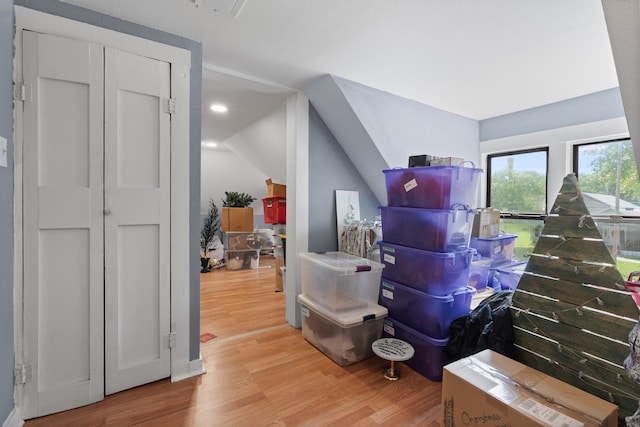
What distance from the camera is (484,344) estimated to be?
5.76 feet

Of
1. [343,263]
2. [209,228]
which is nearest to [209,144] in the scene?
[209,228]

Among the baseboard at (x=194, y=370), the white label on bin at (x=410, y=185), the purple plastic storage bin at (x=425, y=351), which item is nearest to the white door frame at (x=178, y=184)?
the baseboard at (x=194, y=370)

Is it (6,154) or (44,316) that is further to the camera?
(44,316)

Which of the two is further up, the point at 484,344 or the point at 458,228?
the point at 458,228

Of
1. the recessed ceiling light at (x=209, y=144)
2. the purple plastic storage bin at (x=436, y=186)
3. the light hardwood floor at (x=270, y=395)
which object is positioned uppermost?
the recessed ceiling light at (x=209, y=144)

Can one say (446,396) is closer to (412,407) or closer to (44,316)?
(412,407)

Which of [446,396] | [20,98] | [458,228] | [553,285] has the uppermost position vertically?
[20,98]

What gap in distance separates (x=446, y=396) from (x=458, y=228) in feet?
3.49

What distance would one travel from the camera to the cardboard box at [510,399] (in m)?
1.04

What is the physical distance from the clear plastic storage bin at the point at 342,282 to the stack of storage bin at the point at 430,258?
178 millimetres

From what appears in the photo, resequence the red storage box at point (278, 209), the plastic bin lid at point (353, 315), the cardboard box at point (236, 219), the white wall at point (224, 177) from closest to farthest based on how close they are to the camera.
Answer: the plastic bin lid at point (353, 315) < the red storage box at point (278, 209) < the cardboard box at point (236, 219) < the white wall at point (224, 177)

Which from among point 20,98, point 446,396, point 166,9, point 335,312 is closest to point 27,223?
point 20,98

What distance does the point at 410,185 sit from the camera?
6.84 feet

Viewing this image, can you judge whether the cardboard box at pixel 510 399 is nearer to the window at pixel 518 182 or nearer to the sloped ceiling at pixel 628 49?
the sloped ceiling at pixel 628 49
